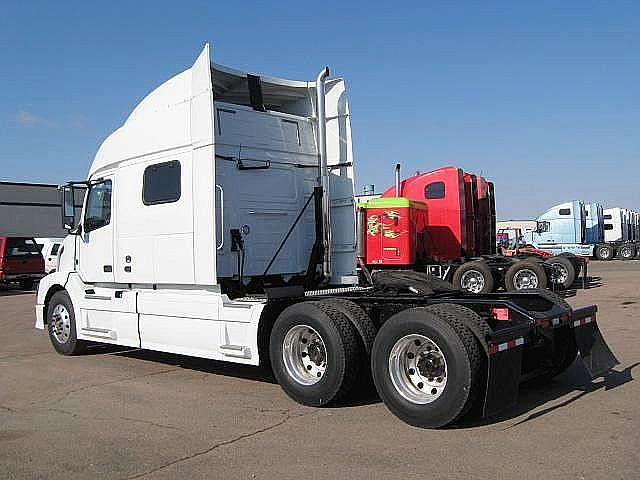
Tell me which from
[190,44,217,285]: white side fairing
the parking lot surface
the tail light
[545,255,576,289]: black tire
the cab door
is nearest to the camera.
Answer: the parking lot surface

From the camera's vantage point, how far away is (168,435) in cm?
602

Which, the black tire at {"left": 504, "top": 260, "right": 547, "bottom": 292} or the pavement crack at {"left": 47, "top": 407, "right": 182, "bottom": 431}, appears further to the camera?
the black tire at {"left": 504, "top": 260, "right": 547, "bottom": 292}

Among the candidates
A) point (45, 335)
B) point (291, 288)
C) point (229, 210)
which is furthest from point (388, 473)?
point (45, 335)

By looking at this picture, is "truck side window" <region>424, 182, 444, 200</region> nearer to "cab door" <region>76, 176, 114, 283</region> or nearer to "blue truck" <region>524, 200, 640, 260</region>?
"cab door" <region>76, 176, 114, 283</region>

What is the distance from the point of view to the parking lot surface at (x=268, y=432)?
504 centimetres

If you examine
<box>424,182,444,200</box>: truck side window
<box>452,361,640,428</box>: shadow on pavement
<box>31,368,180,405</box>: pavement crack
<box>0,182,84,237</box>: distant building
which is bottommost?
<box>452,361,640,428</box>: shadow on pavement

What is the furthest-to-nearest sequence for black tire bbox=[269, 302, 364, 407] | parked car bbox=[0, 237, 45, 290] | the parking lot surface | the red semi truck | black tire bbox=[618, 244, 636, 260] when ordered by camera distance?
black tire bbox=[618, 244, 636, 260] < parked car bbox=[0, 237, 45, 290] < the red semi truck < black tire bbox=[269, 302, 364, 407] < the parking lot surface

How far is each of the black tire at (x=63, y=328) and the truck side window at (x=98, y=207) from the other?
1222 mm

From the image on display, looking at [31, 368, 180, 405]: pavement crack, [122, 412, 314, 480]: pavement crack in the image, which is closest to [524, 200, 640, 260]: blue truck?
[31, 368, 180, 405]: pavement crack

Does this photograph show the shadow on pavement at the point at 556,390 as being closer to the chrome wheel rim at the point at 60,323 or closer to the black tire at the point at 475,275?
the chrome wheel rim at the point at 60,323

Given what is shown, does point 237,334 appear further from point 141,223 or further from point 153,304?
point 141,223

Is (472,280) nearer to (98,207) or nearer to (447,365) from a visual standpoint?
(98,207)

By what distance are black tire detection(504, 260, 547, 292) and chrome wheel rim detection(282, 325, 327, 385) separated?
11.8m

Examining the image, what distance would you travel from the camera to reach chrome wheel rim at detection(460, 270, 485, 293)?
17.4m
